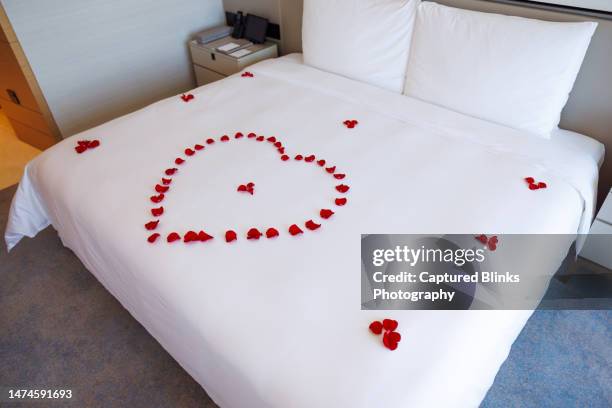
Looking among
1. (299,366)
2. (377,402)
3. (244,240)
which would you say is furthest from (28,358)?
(377,402)

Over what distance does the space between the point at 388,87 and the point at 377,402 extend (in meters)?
1.62

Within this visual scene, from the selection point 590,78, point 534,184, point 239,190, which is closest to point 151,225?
point 239,190

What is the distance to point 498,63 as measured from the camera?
5.43ft

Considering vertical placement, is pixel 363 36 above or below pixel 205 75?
above

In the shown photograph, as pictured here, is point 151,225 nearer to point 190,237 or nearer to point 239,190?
point 190,237

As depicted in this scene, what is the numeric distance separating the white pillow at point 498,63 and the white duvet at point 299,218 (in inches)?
3.6

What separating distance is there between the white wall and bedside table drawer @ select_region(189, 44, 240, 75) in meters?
0.18

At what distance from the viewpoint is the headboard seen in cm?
161

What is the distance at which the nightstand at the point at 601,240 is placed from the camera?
1.57m

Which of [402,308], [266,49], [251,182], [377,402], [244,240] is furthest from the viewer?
[266,49]

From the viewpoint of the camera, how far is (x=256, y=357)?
983 mm

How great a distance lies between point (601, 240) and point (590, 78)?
2.23 feet

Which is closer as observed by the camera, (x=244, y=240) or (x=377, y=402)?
(x=377, y=402)

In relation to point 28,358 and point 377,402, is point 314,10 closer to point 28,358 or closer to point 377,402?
point 377,402
